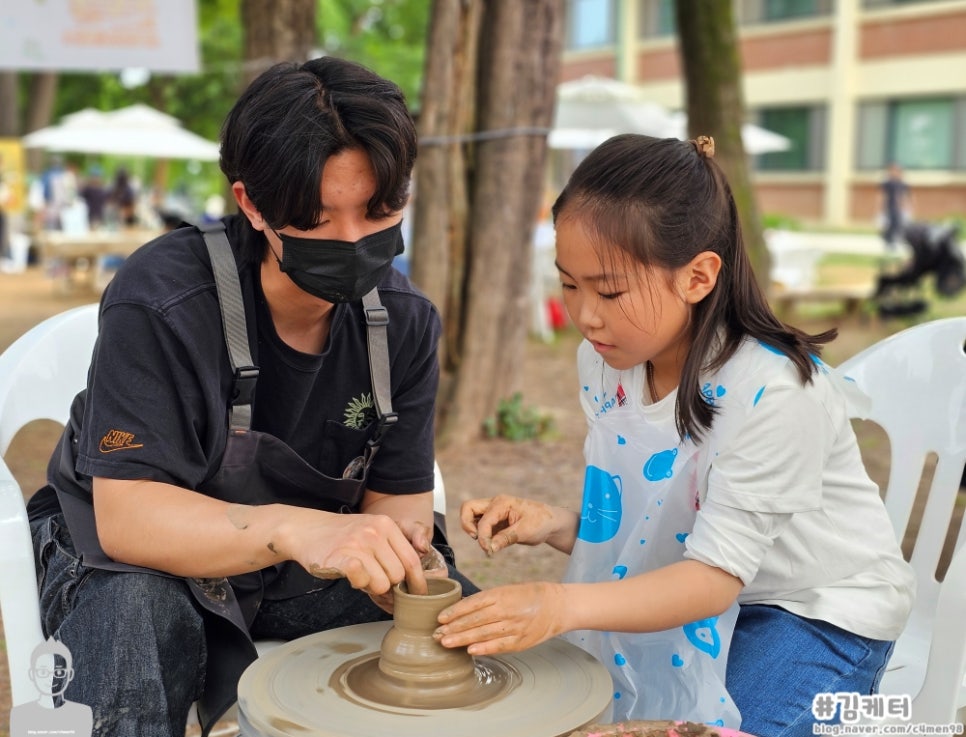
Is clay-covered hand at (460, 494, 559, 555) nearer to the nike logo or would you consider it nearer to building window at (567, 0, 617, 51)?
the nike logo

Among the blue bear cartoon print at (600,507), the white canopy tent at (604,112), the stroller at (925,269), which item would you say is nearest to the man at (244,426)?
the blue bear cartoon print at (600,507)

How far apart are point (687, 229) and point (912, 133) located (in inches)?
862

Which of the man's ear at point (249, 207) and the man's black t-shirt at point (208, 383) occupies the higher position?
the man's ear at point (249, 207)

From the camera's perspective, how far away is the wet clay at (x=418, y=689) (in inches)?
67.9

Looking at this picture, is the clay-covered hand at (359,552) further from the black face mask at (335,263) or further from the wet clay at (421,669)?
the black face mask at (335,263)

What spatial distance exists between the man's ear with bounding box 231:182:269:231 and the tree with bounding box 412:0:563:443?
321 cm

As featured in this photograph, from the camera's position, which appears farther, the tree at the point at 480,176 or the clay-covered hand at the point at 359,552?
the tree at the point at 480,176

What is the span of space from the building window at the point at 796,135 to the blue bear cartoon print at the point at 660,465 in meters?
22.5

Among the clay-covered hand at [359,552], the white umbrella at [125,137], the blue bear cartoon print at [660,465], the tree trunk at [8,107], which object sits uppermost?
the tree trunk at [8,107]

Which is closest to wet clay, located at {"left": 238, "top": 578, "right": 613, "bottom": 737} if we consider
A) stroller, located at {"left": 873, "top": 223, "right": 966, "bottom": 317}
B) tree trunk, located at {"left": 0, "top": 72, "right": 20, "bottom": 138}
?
stroller, located at {"left": 873, "top": 223, "right": 966, "bottom": 317}

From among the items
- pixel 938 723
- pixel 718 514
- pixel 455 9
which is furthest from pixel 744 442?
pixel 455 9

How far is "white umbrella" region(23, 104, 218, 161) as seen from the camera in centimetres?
1612

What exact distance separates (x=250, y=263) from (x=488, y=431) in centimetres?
367

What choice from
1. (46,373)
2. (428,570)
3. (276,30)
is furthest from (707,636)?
(276,30)
